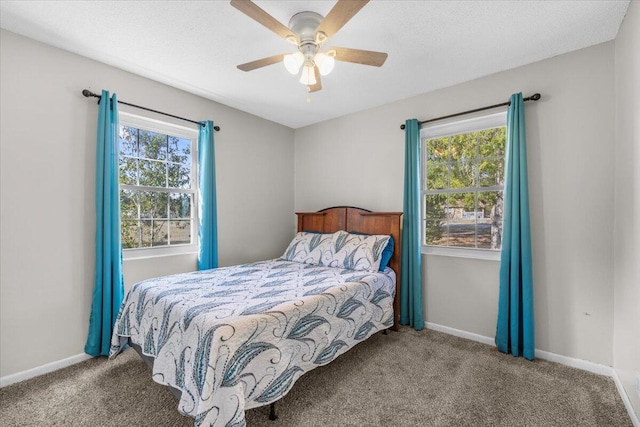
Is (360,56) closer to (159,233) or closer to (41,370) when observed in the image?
(159,233)

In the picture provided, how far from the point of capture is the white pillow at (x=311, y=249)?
122 inches

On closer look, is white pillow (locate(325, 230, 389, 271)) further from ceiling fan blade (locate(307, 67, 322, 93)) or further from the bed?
ceiling fan blade (locate(307, 67, 322, 93))

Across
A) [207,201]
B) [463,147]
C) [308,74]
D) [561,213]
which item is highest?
[308,74]

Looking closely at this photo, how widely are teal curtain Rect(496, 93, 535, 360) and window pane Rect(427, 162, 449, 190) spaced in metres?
0.65

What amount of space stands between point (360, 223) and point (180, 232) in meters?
1.96

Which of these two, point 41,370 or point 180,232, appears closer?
point 41,370

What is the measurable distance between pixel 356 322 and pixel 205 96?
272 centimetres

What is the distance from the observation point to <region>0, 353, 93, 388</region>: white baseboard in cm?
200

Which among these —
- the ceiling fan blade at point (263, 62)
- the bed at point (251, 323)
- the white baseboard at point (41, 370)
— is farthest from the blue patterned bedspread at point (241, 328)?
the ceiling fan blade at point (263, 62)

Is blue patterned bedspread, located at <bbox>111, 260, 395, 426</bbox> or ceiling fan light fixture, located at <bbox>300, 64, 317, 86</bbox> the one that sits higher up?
ceiling fan light fixture, located at <bbox>300, 64, 317, 86</bbox>

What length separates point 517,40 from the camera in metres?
2.11

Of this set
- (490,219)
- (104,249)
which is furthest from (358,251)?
(104,249)

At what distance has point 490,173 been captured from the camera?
9.02 ft

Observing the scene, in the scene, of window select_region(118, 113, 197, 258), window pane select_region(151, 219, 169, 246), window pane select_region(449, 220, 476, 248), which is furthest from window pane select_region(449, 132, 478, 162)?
window pane select_region(151, 219, 169, 246)
